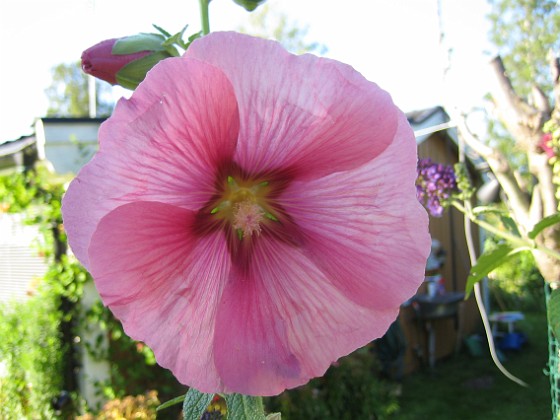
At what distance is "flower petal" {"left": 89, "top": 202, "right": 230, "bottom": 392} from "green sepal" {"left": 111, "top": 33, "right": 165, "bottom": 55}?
0.69ft

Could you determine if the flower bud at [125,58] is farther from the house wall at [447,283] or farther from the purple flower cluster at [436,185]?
the house wall at [447,283]

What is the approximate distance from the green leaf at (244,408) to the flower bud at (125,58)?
0.31 m

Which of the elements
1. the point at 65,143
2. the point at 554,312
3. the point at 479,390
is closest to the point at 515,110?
the point at 554,312

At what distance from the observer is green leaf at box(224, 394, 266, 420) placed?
0.47 metres

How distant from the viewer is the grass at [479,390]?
17.8 ft

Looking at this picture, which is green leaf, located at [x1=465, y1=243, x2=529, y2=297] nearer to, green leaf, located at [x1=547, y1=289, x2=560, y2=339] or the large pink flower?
green leaf, located at [x1=547, y1=289, x2=560, y2=339]

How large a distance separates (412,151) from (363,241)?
0.24ft

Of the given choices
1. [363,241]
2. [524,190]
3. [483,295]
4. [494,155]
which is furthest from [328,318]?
[483,295]

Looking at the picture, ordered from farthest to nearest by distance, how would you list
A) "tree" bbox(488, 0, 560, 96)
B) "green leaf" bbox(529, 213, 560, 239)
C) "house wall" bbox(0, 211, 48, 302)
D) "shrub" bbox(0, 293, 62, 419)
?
"tree" bbox(488, 0, 560, 96) < "house wall" bbox(0, 211, 48, 302) < "shrub" bbox(0, 293, 62, 419) < "green leaf" bbox(529, 213, 560, 239)

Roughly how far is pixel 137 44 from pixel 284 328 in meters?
0.31

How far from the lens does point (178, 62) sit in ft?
1.13

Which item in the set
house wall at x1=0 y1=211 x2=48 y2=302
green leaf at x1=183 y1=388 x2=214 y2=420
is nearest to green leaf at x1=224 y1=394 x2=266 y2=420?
green leaf at x1=183 y1=388 x2=214 y2=420

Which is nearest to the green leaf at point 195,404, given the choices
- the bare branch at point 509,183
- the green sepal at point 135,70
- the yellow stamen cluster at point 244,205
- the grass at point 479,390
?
the yellow stamen cluster at point 244,205

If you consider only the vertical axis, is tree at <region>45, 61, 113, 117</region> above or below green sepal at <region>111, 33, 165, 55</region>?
above
